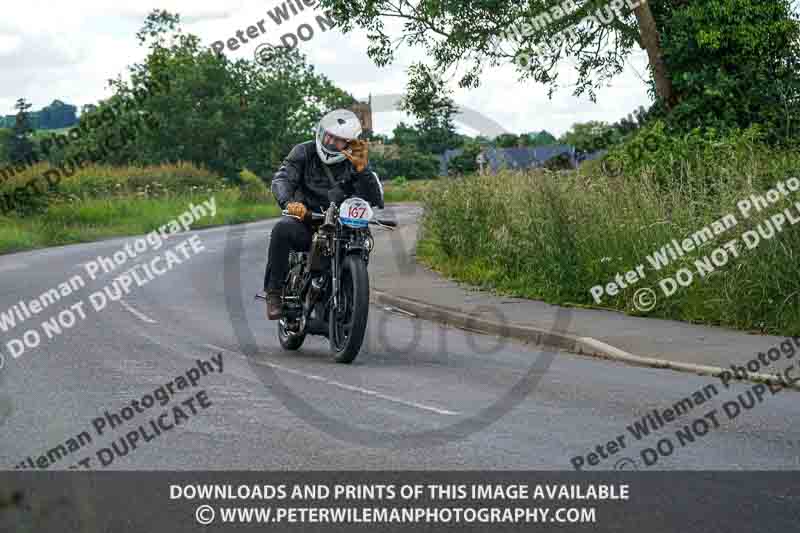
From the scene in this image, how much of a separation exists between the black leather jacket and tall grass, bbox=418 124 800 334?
420 cm

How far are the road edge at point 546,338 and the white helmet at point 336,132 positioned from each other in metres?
3.07

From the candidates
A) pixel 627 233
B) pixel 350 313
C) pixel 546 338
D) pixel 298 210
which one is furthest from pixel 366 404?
pixel 627 233

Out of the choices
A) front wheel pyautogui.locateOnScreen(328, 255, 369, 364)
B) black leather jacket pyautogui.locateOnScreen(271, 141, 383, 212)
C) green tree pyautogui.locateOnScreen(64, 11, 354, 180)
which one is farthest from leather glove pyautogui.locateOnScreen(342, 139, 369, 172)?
green tree pyautogui.locateOnScreen(64, 11, 354, 180)

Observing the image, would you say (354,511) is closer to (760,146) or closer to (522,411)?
(522,411)

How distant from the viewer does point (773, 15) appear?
24.6m

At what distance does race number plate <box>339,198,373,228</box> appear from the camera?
1095 centimetres

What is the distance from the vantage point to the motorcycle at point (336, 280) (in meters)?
10.9

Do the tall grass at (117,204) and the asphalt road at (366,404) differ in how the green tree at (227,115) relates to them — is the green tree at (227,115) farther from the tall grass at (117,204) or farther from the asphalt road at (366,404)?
the asphalt road at (366,404)

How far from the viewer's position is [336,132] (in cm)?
1137

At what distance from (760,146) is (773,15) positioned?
24.1 ft

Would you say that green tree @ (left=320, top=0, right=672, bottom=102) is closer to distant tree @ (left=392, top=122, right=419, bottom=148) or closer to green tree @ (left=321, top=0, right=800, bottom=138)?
green tree @ (left=321, top=0, right=800, bottom=138)

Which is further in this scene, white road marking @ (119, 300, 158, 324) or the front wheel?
white road marking @ (119, 300, 158, 324)

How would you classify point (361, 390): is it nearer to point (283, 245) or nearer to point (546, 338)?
point (283, 245)

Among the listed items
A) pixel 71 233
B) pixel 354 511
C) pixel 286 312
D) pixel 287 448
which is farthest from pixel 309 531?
pixel 71 233
